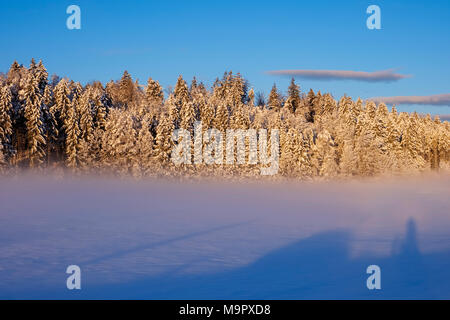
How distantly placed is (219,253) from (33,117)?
46.5 meters

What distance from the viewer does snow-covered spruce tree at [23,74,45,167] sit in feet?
187

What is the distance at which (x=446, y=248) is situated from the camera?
1880 centimetres

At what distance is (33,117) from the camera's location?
187 ft

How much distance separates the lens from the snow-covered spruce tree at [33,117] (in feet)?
187

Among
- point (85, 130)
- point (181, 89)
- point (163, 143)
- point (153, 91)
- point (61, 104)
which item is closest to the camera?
point (61, 104)

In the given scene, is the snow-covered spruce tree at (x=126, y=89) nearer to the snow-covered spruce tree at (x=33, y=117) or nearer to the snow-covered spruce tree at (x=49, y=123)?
the snow-covered spruce tree at (x=49, y=123)

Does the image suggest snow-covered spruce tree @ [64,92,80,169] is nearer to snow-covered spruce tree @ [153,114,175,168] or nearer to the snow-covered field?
snow-covered spruce tree @ [153,114,175,168]

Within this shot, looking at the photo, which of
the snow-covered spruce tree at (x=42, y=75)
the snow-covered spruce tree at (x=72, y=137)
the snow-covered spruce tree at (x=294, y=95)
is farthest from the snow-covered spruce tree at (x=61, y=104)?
the snow-covered spruce tree at (x=294, y=95)

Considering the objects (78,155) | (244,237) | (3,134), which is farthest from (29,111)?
(244,237)

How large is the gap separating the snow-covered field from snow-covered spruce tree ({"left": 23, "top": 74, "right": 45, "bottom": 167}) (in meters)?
27.2

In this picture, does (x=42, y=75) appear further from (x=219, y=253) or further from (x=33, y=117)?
(x=219, y=253)

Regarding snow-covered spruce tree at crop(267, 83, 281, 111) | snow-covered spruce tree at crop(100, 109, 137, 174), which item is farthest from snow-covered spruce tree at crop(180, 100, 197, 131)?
snow-covered spruce tree at crop(267, 83, 281, 111)

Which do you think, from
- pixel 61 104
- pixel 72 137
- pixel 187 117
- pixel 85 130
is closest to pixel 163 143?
pixel 187 117
